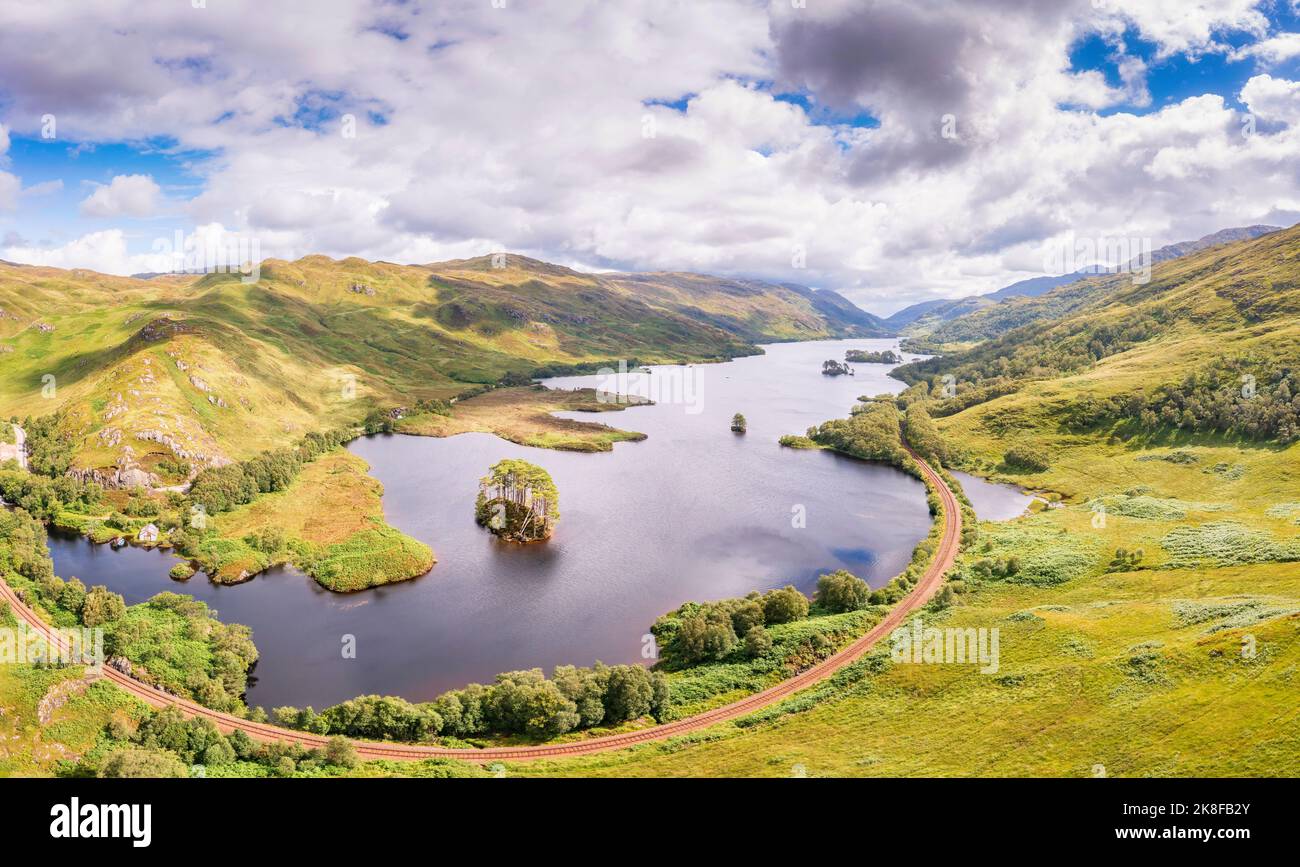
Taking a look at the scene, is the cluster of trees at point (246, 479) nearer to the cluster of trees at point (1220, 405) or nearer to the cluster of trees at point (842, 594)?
the cluster of trees at point (842, 594)

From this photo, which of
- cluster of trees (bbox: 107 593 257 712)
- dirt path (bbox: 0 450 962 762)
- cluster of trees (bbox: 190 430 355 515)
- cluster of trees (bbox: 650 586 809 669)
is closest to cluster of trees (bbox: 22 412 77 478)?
cluster of trees (bbox: 190 430 355 515)

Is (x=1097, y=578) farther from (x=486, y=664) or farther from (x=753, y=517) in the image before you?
(x=486, y=664)

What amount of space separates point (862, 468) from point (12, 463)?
559 feet

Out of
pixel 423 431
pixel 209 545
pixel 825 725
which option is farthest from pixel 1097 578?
pixel 423 431

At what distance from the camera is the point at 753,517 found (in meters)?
109

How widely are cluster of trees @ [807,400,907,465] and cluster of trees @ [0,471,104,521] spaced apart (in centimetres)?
15661

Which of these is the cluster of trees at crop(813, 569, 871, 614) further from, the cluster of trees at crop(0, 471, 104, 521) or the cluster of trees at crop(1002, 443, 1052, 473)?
the cluster of trees at crop(0, 471, 104, 521)

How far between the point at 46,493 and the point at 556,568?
8782 cm

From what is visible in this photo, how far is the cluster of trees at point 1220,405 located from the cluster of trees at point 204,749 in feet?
532

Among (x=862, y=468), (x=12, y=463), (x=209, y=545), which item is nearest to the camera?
(x=209, y=545)

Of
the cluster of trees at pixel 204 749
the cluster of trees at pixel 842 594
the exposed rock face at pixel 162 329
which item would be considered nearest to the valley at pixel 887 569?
the cluster of trees at pixel 204 749

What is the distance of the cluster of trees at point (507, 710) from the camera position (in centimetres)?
5203

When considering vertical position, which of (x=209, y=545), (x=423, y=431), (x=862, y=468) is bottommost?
(x=209, y=545)

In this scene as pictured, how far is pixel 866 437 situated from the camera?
522 ft
